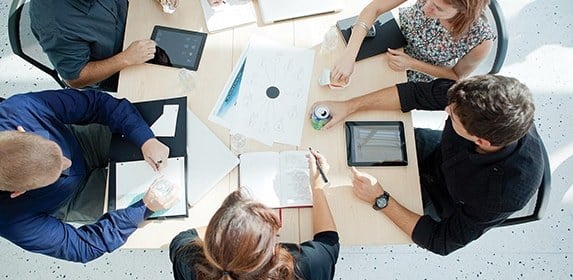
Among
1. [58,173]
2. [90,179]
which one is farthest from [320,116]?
[90,179]

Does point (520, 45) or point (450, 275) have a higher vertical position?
point (520, 45)

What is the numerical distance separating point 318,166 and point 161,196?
517 millimetres

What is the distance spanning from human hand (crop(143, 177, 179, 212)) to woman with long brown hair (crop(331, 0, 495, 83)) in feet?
2.21

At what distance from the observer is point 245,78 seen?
170cm

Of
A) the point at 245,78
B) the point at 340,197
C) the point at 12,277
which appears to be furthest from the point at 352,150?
the point at 12,277

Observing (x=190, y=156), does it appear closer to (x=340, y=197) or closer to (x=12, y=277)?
(x=340, y=197)

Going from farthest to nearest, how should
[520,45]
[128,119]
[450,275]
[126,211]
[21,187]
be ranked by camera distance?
[520,45] < [450,275] < [128,119] < [126,211] < [21,187]

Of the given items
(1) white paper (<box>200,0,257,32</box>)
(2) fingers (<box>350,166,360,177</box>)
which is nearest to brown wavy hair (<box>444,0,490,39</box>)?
(2) fingers (<box>350,166,360,177</box>)

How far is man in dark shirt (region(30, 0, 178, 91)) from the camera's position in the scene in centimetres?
160

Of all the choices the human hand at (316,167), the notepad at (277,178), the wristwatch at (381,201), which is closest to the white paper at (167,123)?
the notepad at (277,178)

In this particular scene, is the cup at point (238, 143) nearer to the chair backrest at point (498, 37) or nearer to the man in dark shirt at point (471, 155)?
the man in dark shirt at point (471, 155)

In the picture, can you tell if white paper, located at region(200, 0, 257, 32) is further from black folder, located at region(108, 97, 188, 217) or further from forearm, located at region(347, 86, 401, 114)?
forearm, located at region(347, 86, 401, 114)

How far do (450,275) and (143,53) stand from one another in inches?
65.6

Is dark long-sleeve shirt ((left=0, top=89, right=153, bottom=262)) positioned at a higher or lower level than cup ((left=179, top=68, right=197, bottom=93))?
lower
